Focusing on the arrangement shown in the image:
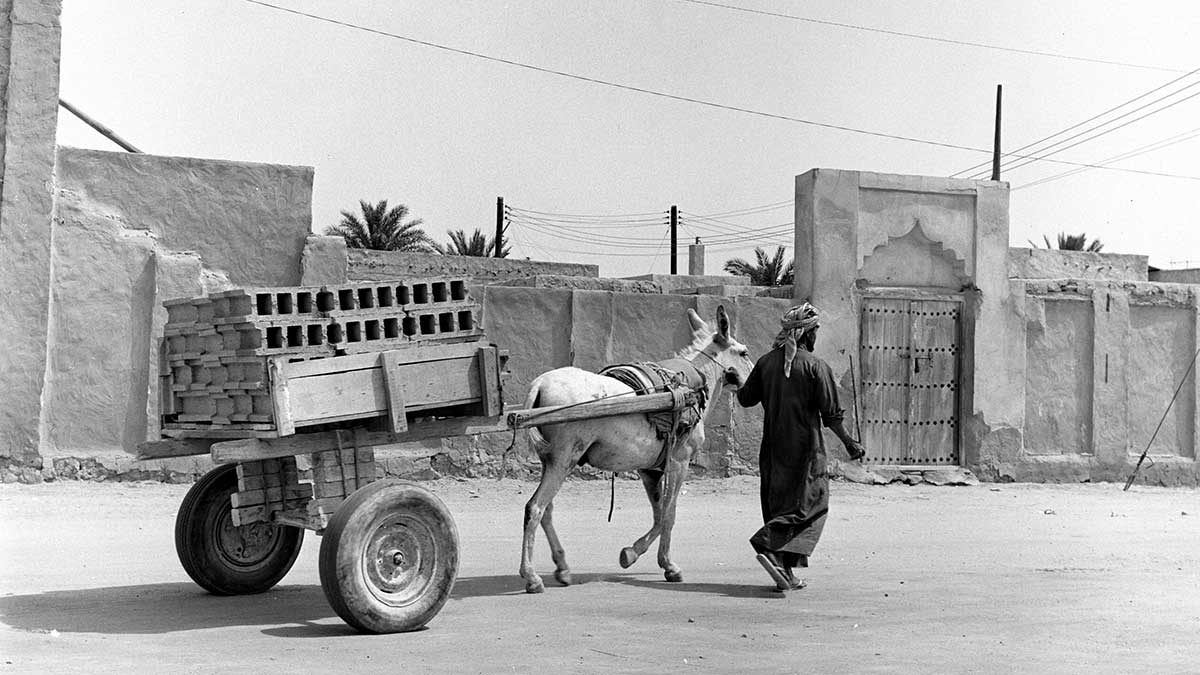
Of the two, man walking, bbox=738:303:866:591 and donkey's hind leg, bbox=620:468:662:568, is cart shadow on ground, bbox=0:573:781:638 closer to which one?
donkey's hind leg, bbox=620:468:662:568

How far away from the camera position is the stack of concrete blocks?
6.82 meters

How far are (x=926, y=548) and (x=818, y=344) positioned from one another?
542cm

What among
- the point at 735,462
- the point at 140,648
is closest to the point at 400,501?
the point at 140,648

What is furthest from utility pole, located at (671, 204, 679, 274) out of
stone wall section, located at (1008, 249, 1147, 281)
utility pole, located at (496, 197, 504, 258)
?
stone wall section, located at (1008, 249, 1147, 281)

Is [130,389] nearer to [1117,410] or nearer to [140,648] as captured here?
[140,648]

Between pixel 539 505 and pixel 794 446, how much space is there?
1.83 meters

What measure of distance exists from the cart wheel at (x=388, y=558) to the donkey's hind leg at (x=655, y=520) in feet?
6.85

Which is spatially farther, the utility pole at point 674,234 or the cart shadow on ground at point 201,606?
the utility pole at point 674,234

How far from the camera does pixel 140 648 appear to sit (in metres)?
6.24

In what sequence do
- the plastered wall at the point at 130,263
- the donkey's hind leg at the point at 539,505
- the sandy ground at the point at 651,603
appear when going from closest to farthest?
1. the sandy ground at the point at 651,603
2. the donkey's hind leg at the point at 539,505
3. the plastered wall at the point at 130,263

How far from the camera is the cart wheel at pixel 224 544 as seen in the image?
7934 mm

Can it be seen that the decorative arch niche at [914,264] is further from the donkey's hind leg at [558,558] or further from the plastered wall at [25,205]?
the plastered wall at [25,205]

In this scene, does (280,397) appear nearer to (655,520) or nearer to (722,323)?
(655,520)

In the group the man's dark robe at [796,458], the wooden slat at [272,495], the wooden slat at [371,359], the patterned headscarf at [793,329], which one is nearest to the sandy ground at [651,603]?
the man's dark robe at [796,458]
